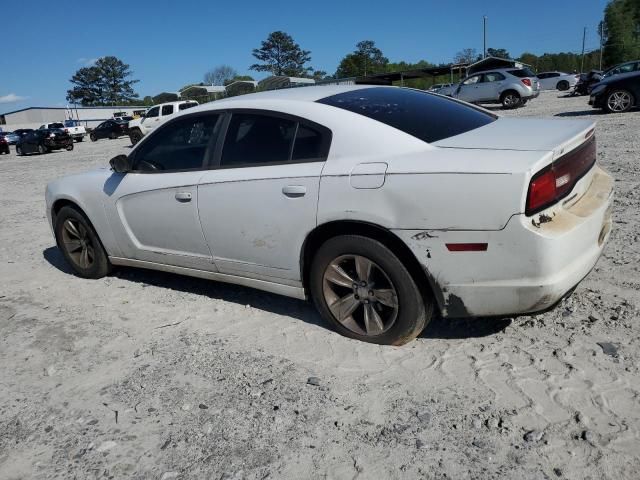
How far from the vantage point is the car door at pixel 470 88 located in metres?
22.9

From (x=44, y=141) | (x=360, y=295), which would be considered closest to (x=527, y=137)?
(x=360, y=295)

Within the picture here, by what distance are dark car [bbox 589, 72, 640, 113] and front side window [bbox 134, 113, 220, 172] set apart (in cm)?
1380

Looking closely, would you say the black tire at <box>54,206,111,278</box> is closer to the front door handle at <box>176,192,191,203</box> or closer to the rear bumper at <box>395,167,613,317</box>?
the front door handle at <box>176,192,191,203</box>

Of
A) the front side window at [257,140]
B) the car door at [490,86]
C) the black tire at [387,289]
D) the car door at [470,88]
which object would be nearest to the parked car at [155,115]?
the car door at [470,88]

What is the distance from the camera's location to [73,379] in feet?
10.1

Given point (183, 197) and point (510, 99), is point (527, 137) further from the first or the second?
point (510, 99)

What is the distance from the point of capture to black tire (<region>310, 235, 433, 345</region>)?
9.21ft

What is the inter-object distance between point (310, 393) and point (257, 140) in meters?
1.68

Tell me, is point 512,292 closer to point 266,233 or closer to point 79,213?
point 266,233

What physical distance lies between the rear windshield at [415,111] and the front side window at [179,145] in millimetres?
955

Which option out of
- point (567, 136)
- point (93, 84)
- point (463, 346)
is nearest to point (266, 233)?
point (463, 346)

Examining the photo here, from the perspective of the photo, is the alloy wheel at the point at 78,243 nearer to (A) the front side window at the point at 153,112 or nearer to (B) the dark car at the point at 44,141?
(A) the front side window at the point at 153,112

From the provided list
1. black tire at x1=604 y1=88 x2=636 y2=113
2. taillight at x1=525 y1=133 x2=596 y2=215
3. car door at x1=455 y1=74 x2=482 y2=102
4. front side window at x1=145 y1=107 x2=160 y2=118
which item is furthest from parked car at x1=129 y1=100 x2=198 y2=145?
taillight at x1=525 y1=133 x2=596 y2=215

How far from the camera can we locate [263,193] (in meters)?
3.23
